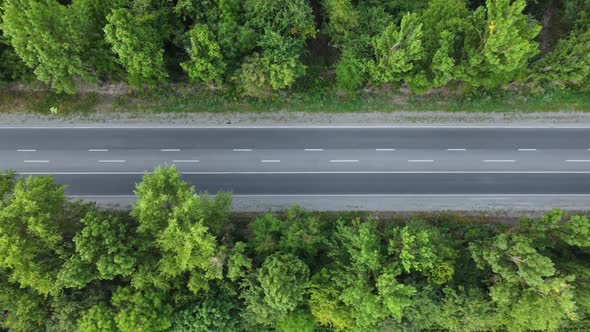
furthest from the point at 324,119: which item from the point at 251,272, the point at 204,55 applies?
the point at 251,272

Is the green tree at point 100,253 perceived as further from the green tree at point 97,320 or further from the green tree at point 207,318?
the green tree at point 207,318

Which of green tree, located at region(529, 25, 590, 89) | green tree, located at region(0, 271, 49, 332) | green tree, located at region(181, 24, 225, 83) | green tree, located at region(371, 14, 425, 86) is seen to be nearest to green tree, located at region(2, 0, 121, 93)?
green tree, located at region(181, 24, 225, 83)

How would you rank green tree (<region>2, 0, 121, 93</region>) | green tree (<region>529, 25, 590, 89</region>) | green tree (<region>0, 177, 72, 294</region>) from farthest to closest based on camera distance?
green tree (<region>529, 25, 590, 89</region>) < green tree (<region>2, 0, 121, 93</region>) < green tree (<region>0, 177, 72, 294</region>)

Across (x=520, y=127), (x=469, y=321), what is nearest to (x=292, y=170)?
(x=469, y=321)

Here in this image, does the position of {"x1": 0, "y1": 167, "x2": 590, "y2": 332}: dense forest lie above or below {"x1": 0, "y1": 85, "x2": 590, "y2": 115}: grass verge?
below

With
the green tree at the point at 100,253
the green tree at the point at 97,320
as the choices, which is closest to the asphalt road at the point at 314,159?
the green tree at the point at 100,253

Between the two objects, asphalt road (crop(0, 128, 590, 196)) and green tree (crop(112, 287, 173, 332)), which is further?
asphalt road (crop(0, 128, 590, 196))

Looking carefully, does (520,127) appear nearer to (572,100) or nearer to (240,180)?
(572,100)

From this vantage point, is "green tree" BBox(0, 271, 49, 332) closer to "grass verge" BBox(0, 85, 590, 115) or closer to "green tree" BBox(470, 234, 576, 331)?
"grass verge" BBox(0, 85, 590, 115)

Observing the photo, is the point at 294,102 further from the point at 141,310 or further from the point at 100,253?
the point at 141,310
